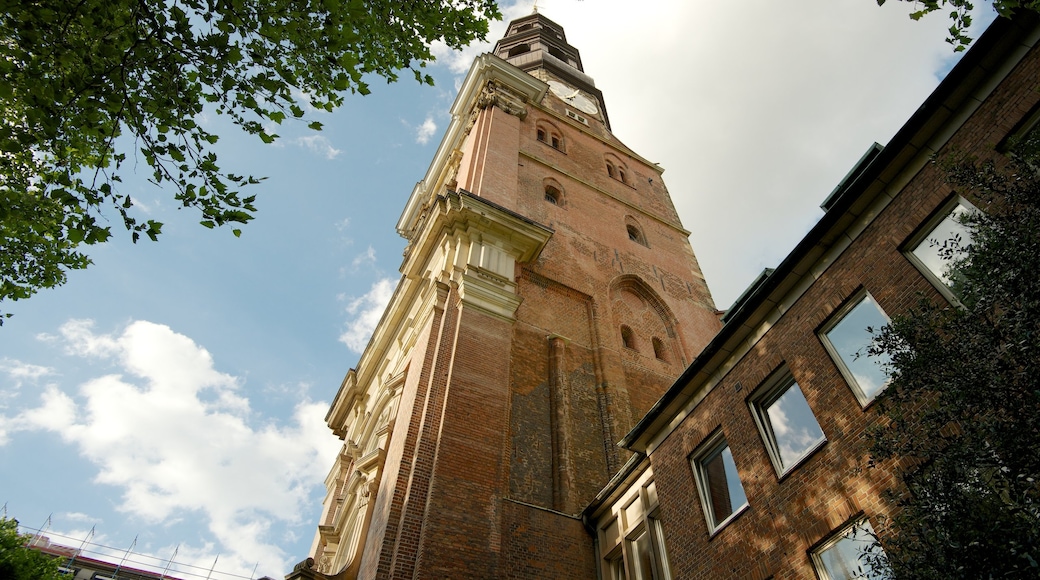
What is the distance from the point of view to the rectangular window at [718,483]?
29.2ft

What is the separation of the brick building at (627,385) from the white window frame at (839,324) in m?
0.03

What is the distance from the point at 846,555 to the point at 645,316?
13.9 meters

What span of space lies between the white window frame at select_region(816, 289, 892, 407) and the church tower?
647 cm

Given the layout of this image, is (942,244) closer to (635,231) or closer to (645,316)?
(645,316)

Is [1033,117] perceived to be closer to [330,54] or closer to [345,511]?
[330,54]

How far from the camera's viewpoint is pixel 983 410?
4520 mm

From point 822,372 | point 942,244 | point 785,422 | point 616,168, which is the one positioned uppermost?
point 616,168

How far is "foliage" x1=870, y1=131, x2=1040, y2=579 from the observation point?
4266 millimetres

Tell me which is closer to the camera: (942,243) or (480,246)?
(942,243)

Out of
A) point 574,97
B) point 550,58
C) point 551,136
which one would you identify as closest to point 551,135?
point 551,136

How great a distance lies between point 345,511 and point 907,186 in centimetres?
1455

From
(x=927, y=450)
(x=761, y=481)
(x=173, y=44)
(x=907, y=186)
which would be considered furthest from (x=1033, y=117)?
(x=173, y=44)

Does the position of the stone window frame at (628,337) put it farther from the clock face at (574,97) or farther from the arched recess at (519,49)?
the arched recess at (519,49)

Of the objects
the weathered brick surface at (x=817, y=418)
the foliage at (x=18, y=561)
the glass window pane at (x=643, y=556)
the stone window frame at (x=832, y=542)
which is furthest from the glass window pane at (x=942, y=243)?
the foliage at (x=18, y=561)
